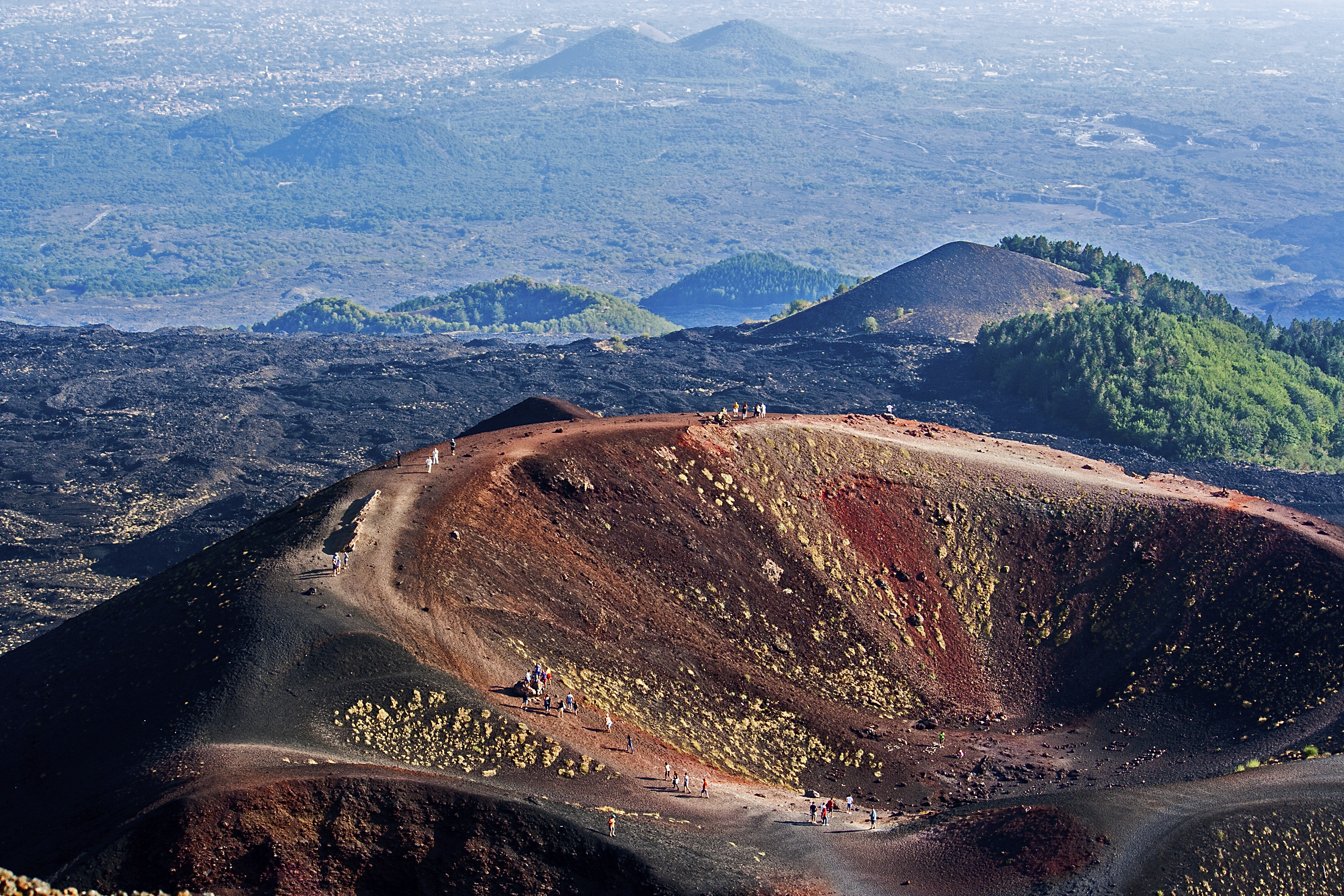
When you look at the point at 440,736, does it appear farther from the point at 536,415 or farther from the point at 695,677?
the point at 536,415

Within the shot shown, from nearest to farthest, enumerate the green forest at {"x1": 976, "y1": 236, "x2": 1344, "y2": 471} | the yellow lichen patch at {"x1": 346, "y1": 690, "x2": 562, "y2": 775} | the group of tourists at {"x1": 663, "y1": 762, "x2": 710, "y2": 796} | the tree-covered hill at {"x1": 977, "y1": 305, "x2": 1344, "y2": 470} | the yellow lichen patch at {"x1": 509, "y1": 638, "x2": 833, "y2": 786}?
the yellow lichen patch at {"x1": 346, "y1": 690, "x2": 562, "y2": 775}, the group of tourists at {"x1": 663, "y1": 762, "x2": 710, "y2": 796}, the yellow lichen patch at {"x1": 509, "y1": 638, "x2": 833, "y2": 786}, the tree-covered hill at {"x1": 977, "y1": 305, "x2": 1344, "y2": 470}, the green forest at {"x1": 976, "y1": 236, "x2": 1344, "y2": 471}

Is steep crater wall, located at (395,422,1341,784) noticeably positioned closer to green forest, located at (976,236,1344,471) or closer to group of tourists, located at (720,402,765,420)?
group of tourists, located at (720,402,765,420)

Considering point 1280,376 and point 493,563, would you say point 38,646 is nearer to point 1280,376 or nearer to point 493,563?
point 493,563

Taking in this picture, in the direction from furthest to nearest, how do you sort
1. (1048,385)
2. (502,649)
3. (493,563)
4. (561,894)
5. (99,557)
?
(1048,385) → (99,557) → (493,563) → (502,649) → (561,894)

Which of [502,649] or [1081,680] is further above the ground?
[502,649]

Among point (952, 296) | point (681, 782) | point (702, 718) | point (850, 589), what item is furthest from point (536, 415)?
point (952, 296)

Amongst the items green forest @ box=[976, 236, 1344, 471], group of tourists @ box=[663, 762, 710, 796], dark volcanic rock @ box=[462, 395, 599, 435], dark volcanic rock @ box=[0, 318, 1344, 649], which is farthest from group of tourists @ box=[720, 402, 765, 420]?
green forest @ box=[976, 236, 1344, 471]

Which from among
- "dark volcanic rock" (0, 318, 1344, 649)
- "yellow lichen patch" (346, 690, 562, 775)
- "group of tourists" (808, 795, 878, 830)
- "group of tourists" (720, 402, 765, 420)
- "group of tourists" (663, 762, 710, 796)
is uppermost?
"group of tourists" (720, 402, 765, 420)

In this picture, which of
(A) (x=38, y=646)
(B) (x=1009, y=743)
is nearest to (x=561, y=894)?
(B) (x=1009, y=743)
